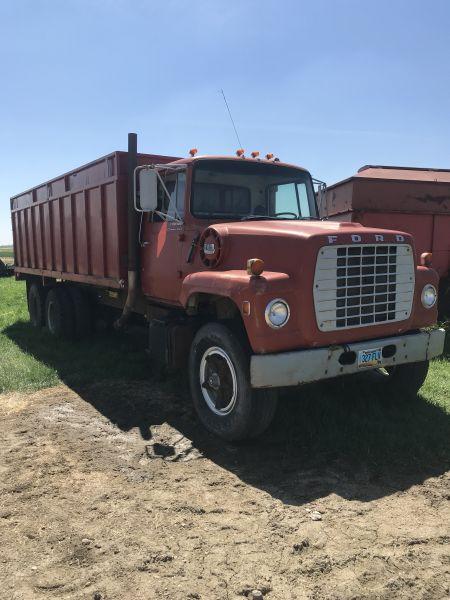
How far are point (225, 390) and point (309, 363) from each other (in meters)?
0.94

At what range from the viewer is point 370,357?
4.36 m

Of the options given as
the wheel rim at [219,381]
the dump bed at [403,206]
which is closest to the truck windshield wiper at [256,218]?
the wheel rim at [219,381]

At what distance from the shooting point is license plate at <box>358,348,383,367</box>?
14.1 feet

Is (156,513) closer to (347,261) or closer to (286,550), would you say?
(286,550)

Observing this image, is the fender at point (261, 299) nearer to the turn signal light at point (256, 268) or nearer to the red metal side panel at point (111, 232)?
the turn signal light at point (256, 268)

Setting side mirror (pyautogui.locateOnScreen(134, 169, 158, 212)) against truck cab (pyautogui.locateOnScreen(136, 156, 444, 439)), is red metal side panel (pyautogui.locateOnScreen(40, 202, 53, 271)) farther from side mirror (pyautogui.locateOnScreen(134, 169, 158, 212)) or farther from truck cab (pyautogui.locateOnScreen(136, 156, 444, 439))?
side mirror (pyautogui.locateOnScreen(134, 169, 158, 212))

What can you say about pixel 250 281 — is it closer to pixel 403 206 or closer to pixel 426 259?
pixel 426 259

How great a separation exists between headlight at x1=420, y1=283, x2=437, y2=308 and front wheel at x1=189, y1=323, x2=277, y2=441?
6.01ft

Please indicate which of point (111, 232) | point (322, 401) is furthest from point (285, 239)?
point (111, 232)

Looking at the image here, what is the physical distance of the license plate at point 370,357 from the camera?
169 inches

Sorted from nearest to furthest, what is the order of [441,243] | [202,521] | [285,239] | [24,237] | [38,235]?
1. [202,521]
2. [285,239]
3. [441,243]
4. [38,235]
5. [24,237]

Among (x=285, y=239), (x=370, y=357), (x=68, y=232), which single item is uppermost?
(x=68, y=232)

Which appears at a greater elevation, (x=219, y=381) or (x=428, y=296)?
(x=428, y=296)

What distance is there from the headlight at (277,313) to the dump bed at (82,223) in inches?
118
